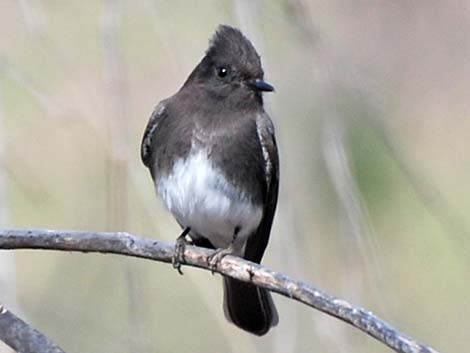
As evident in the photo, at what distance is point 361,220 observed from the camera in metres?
2.95

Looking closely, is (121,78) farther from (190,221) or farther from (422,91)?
(422,91)

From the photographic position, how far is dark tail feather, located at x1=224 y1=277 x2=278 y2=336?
3535mm

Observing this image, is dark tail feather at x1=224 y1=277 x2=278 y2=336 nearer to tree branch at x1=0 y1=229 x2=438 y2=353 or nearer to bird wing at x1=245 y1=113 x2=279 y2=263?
bird wing at x1=245 y1=113 x2=279 y2=263

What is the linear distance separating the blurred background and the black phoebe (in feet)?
0.23

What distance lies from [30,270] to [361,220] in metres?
2.53

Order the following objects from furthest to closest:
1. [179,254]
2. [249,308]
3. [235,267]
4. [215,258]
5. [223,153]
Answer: [249,308]
[223,153]
[179,254]
[215,258]
[235,267]

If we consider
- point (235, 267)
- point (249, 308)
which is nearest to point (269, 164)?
point (249, 308)

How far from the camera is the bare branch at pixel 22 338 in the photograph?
249 cm

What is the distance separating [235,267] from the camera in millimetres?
2844

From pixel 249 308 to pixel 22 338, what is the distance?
47.6 inches

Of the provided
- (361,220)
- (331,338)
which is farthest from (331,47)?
(331,338)

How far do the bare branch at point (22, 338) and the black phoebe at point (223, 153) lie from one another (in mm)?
859

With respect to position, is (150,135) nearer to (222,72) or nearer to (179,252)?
(222,72)

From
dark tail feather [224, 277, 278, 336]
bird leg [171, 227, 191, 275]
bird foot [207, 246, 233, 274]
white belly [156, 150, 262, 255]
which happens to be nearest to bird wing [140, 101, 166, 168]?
white belly [156, 150, 262, 255]
